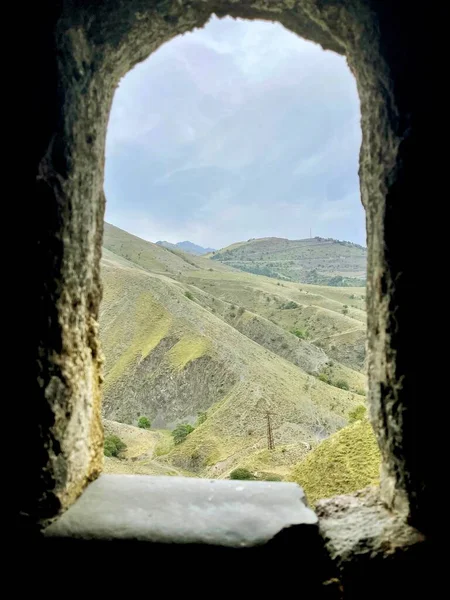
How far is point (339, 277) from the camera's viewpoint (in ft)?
397

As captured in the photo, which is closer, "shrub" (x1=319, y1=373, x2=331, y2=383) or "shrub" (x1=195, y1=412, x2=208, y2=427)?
"shrub" (x1=195, y1=412, x2=208, y2=427)

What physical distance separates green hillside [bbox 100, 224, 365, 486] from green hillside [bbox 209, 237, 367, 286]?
6729 cm

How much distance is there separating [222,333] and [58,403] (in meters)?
40.0

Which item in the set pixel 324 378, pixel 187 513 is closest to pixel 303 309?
pixel 324 378

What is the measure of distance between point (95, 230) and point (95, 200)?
15 cm

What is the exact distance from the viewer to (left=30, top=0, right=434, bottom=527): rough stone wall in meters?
1.79

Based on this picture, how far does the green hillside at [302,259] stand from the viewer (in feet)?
417

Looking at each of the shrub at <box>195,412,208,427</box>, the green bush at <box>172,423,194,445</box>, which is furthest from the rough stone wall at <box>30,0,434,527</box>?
the shrub at <box>195,412,208,427</box>

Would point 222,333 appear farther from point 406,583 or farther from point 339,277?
point 339,277

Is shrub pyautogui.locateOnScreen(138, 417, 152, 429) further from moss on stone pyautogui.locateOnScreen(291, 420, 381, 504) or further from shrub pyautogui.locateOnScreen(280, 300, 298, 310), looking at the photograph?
shrub pyautogui.locateOnScreen(280, 300, 298, 310)

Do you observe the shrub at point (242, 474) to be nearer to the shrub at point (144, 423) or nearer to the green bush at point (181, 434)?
the green bush at point (181, 434)

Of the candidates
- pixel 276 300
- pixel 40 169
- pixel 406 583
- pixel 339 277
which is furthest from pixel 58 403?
pixel 339 277

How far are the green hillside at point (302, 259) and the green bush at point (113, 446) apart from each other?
93.8 m

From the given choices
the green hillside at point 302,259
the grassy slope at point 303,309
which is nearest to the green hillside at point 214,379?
the grassy slope at point 303,309
